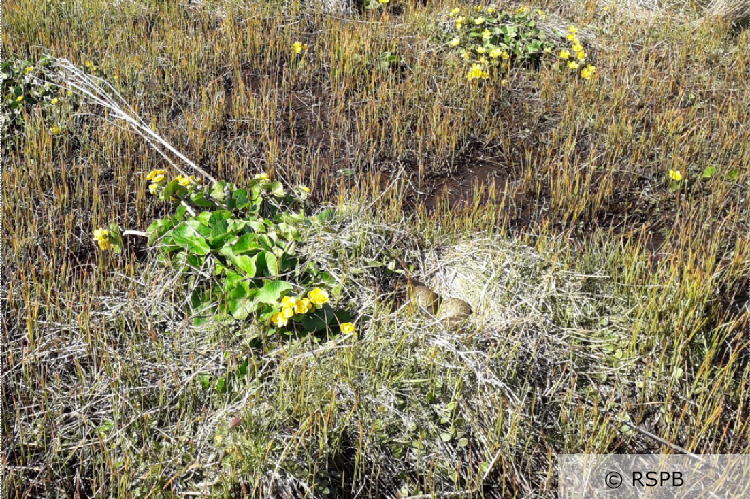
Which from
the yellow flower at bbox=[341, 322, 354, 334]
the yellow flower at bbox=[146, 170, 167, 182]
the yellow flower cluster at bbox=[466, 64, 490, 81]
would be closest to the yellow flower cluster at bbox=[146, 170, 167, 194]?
the yellow flower at bbox=[146, 170, 167, 182]

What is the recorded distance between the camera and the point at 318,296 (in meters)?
2.41

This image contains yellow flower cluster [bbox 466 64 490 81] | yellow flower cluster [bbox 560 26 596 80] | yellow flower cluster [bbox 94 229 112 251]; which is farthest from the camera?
yellow flower cluster [bbox 560 26 596 80]

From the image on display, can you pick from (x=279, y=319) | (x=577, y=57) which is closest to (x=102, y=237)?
(x=279, y=319)

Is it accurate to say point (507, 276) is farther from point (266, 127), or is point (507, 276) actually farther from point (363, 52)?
point (363, 52)

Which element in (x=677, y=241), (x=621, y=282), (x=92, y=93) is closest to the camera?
(x=621, y=282)

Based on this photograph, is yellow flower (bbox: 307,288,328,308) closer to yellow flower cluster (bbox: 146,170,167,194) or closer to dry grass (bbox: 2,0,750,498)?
dry grass (bbox: 2,0,750,498)

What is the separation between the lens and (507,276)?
280cm

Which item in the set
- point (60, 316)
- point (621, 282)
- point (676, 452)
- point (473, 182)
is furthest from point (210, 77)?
point (676, 452)

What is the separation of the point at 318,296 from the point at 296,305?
10 centimetres

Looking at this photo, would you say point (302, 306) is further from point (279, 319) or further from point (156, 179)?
point (156, 179)

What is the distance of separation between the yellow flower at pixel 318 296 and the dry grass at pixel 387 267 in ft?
0.58

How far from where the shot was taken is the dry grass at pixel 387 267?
82.1 inches

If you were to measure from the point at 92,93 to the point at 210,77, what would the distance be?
821 millimetres

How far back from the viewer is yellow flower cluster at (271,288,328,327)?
2.34 metres
